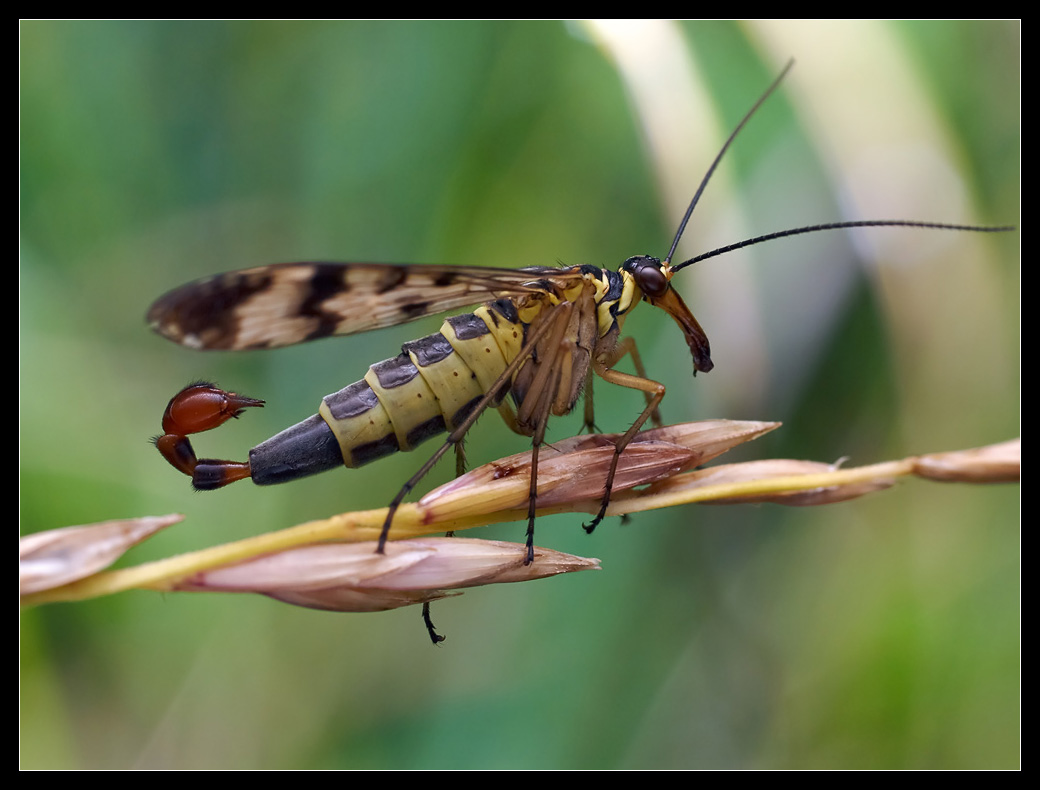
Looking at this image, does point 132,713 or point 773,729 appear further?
point 773,729

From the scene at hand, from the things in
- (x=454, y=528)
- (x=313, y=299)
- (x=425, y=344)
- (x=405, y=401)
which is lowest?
(x=454, y=528)

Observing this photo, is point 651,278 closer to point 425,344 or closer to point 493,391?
point 493,391

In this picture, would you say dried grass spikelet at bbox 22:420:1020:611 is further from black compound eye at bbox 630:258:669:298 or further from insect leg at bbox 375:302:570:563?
black compound eye at bbox 630:258:669:298

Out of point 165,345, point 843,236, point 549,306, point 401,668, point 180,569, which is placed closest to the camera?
point 180,569

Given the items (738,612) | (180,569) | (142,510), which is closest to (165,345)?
(142,510)

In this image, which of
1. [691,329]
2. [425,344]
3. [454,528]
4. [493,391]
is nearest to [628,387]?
[691,329]

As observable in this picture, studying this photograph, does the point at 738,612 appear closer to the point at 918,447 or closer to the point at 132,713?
the point at 918,447

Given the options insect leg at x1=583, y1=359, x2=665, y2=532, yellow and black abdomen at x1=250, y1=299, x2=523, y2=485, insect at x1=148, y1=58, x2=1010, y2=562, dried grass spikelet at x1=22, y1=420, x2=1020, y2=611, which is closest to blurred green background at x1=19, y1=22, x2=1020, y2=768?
insect leg at x1=583, y1=359, x2=665, y2=532
